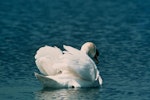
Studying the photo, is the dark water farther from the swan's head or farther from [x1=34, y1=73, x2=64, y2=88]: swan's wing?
the swan's head

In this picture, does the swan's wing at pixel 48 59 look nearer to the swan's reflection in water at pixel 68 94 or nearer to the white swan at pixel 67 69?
the white swan at pixel 67 69

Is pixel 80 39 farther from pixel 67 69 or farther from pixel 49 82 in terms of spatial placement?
pixel 49 82

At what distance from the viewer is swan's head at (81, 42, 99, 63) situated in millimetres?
21984

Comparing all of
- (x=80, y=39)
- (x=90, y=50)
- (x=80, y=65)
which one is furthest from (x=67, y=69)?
(x=80, y=39)

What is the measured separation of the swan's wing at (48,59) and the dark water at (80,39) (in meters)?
0.41

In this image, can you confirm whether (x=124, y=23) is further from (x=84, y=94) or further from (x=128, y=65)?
(x=84, y=94)

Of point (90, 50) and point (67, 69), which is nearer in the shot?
point (67, 69)

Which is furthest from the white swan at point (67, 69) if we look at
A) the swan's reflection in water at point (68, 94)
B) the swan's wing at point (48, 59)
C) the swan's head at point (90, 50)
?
the swan's head at point (90, 50)

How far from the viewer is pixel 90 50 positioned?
72.8 feet

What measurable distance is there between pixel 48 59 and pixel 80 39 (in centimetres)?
880

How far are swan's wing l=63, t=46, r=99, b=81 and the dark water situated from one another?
0.35 m

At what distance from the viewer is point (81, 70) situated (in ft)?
65.9

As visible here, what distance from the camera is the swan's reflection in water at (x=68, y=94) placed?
18.9 meters

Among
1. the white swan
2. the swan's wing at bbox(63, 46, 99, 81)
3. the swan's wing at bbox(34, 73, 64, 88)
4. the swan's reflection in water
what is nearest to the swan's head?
the white swan
